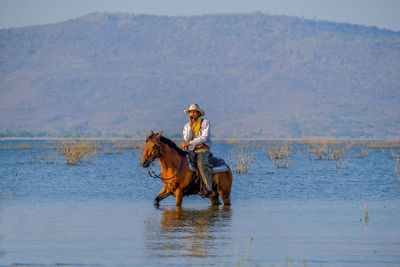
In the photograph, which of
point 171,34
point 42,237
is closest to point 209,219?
point 42,237

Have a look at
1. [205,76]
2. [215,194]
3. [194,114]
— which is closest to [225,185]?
[215,194]

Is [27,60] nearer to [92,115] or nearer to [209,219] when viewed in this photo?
[92,115]

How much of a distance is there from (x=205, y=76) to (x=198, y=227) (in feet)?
377

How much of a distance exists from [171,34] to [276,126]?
54728mm

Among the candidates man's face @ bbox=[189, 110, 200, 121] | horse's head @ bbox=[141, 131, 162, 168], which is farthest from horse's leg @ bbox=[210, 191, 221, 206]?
horse's head @ bbox=[141, 131, 162, 168]

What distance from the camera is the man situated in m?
12.7

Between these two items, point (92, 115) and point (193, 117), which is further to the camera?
point (92, 115)

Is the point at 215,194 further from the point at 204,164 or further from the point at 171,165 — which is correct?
the point at 171,165

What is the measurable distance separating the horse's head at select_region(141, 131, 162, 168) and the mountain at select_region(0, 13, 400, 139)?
252 ft

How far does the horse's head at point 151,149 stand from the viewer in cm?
1213

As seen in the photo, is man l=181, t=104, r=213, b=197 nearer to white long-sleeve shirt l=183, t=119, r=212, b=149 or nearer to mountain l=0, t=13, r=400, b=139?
white long-sleeve shirt l=183, t=119, r=212, b=149

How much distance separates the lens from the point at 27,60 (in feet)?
458

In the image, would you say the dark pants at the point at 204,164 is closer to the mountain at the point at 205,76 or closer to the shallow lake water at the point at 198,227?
the shallow lake water at the point at 198,227

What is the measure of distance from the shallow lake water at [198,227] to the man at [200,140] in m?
0.62
